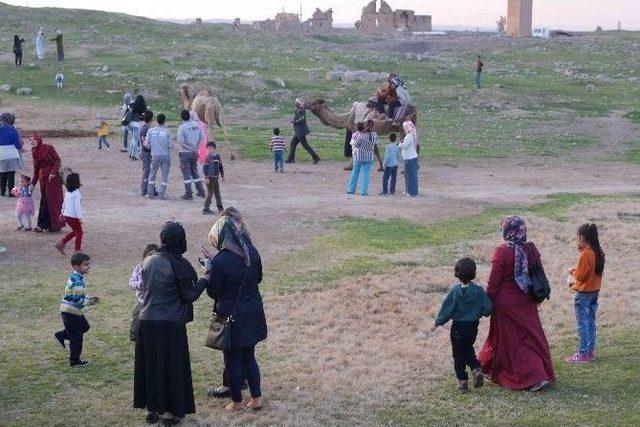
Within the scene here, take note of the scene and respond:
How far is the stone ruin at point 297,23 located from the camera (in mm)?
91875

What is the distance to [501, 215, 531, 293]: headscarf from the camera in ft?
30.6

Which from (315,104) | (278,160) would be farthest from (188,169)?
(315,104)

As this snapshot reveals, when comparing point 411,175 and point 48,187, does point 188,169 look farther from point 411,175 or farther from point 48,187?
point 411,175

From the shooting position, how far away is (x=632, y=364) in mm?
10438

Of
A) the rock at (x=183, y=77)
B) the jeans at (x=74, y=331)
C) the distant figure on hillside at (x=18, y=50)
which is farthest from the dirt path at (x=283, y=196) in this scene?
the distant figure on hillside at (x=18, y=50)

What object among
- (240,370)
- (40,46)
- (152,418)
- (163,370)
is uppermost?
(40,46)

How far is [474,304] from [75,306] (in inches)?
158

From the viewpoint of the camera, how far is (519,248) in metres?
9.37

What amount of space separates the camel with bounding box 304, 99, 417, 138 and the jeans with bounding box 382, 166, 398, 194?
343cm

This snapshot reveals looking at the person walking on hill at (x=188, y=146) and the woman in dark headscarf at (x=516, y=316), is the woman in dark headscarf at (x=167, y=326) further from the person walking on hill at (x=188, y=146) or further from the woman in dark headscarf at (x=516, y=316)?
the person walking on hill at (x=188, y=146)

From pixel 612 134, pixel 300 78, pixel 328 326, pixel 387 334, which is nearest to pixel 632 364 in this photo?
pixel 387 334

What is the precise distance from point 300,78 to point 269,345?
33.3 meters

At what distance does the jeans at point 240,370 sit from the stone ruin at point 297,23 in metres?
82.7

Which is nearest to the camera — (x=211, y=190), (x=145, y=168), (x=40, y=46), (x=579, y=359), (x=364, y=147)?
(x=579, y=359)
